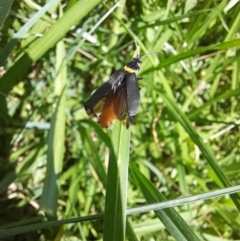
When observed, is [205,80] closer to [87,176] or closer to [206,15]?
[206,15]

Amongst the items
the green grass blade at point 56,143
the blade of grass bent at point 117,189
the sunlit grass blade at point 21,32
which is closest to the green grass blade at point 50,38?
the sunlit grass blade at point 21,32

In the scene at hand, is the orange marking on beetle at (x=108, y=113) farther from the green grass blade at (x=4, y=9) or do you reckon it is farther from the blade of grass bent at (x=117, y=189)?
the green grass blade at (x=4, y=9)

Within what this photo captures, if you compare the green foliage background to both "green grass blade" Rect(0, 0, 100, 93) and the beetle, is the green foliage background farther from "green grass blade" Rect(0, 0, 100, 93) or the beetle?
the beetle

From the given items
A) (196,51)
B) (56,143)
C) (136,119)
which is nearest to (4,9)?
(56,143)

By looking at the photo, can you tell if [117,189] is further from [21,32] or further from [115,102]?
[21,32]

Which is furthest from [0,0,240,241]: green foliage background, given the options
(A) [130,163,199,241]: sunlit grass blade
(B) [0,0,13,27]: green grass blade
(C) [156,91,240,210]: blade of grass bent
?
(B) [0,0,13,27]: green grass blade

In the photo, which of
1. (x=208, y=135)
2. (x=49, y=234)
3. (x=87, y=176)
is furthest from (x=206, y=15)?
(x=49, y=234)
